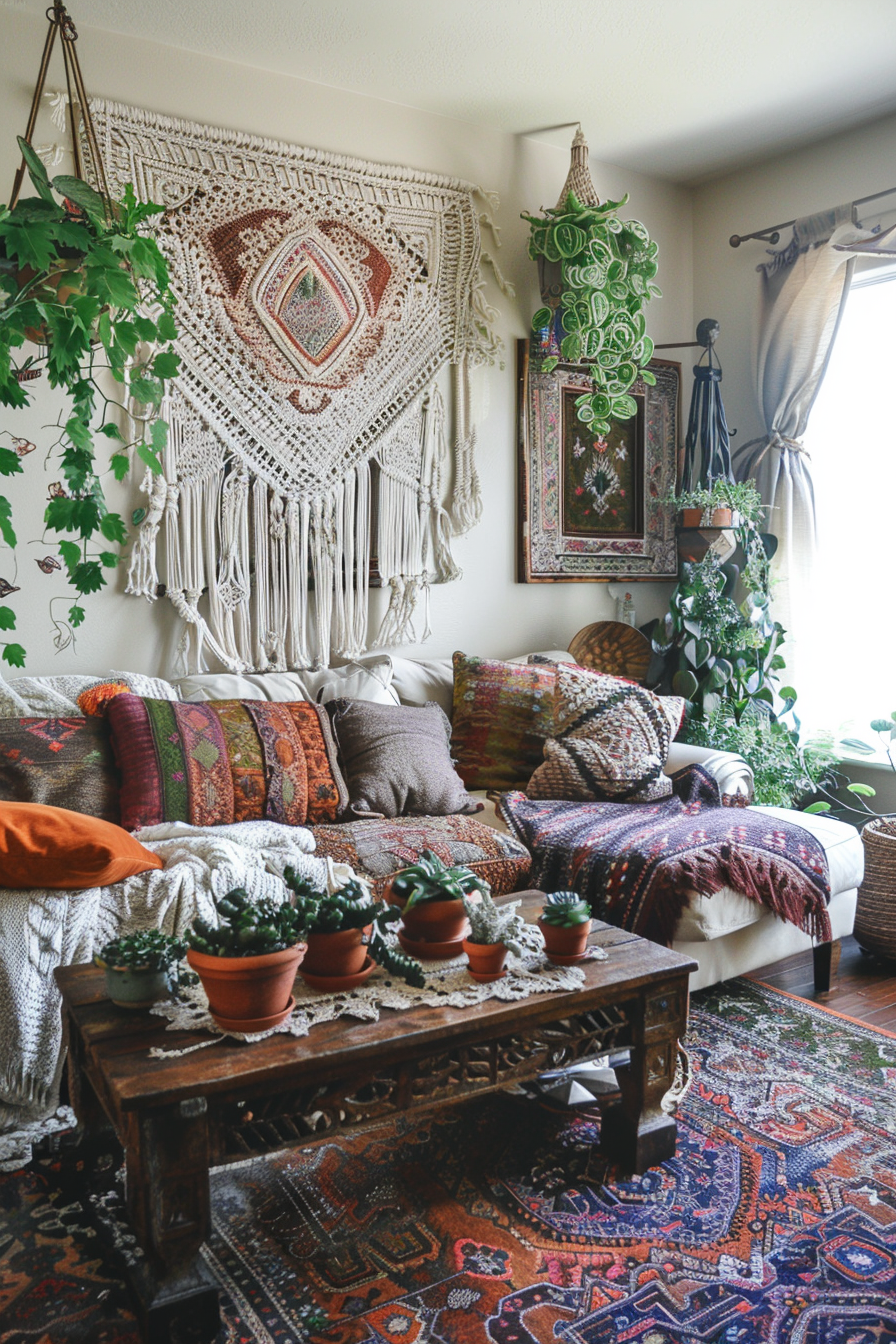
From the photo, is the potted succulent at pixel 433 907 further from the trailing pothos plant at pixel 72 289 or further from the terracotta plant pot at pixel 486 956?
the trailing pothos plant at pixel 72 289

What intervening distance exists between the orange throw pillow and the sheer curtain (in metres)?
2.67

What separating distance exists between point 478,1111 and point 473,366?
2438 millimetres

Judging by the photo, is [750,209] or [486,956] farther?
[750,209]

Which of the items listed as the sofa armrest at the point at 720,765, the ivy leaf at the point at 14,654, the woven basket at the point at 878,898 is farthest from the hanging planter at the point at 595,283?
the ivy leaf at the point at 14,654

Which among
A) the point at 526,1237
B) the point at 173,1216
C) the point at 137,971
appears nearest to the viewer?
the point at 173,1216

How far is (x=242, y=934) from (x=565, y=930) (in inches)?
23.2

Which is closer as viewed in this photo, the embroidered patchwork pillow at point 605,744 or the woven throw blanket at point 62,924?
the woven throw blanket at point 62,924

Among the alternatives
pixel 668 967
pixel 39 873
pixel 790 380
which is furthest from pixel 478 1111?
pixel 790 380

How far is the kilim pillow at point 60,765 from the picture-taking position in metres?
2.26

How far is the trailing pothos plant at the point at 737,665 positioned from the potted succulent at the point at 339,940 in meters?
2.00

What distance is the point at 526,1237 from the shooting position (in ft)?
5.24

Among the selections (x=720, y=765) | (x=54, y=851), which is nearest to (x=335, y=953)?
(x=54, y=851)

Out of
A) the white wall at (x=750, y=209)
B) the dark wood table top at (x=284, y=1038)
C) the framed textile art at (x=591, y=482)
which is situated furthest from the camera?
the framed textile art at (x=591, y=482)

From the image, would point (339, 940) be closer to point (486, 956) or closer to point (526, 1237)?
point (486, 956)
